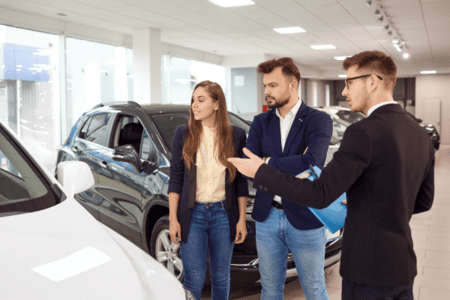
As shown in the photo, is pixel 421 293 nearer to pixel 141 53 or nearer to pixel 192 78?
pixel 141 53

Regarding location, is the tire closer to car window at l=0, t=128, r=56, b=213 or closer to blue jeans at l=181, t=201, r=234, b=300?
blue jeans at l=181, t=201, r=234, b=300

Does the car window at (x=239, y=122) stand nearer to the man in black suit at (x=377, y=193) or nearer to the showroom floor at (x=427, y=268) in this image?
the showroom floor at (x=427, y=268)

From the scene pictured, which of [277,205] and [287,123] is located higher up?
[287,123]

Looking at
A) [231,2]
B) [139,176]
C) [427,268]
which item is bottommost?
[427,268]

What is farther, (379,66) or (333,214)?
(333,214)

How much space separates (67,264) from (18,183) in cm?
61

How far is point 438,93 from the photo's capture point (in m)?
21.8

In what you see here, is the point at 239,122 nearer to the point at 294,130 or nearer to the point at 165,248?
the point at 165,248

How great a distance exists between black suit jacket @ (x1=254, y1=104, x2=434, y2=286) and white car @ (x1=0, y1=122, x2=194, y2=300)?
1.96 feet

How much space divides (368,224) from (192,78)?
14734mm

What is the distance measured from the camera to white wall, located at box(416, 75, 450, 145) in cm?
2142

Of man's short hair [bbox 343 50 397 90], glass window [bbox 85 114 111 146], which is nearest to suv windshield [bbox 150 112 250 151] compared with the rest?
glass window [bbox 85 114 111 146]

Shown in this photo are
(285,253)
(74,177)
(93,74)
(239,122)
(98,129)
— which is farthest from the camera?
(93,74)

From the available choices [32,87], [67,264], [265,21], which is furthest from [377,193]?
[32,87]
